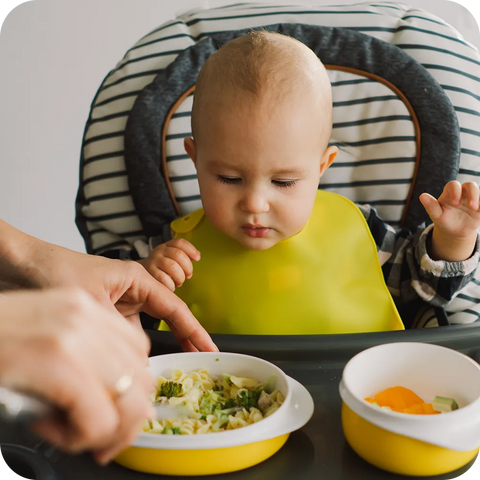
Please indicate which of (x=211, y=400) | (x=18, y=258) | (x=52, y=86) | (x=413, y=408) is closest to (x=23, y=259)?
(x=18, y=258)

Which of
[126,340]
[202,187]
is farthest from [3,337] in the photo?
[202,187]

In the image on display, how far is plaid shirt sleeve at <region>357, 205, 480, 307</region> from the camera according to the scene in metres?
1.07

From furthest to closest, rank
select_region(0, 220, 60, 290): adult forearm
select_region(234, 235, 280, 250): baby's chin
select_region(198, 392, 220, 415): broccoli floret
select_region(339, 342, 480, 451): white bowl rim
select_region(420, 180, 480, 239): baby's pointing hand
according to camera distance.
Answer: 1. select_region(234, 235, 280, 250): baby's chin
2. select_region(420, 180, 480, 239): baby's pointing hand
3. select_region(0, 220, 60, 290): adult forearm
4. select_region(198, 392, 220, 415): broccoli floret
5. select_region(339, 342, 480, 451): white bowl rim

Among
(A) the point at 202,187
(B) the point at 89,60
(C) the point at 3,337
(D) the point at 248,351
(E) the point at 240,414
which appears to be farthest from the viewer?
(B) the point at 89,60

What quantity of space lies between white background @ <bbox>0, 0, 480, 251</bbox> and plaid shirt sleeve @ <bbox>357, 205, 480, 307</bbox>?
1.20 metres

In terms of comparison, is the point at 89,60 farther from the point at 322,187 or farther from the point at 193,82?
the point at 322,187

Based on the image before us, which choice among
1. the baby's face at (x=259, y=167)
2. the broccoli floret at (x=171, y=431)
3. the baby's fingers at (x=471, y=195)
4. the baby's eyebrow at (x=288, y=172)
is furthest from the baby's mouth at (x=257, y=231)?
the broccoli floret at (x=171, y=431)

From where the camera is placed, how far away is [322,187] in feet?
4.09

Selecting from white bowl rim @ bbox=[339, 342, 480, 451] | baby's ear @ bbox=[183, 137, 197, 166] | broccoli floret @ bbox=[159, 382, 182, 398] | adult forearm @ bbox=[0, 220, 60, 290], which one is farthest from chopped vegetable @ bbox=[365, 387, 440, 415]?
baby's ear @ bbox=[183, 137, 197, 166]

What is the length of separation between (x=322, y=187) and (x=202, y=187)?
0.91ft

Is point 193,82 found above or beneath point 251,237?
above

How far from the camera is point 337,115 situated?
122cm

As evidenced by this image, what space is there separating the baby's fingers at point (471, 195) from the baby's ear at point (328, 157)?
0.82 feet

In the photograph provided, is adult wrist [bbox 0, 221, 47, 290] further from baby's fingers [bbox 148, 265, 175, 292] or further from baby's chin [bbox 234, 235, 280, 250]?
baby's chin [bbox 234, 235, 280, 250]
